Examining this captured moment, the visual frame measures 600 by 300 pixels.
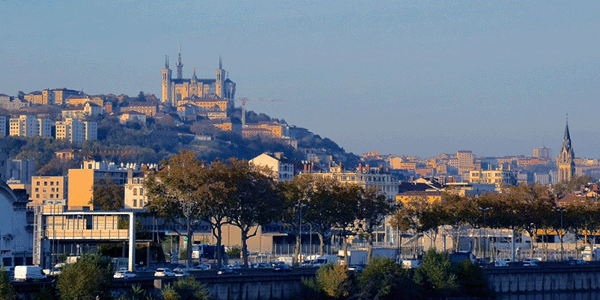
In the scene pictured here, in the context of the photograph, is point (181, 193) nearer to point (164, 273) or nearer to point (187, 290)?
point (164, 273)

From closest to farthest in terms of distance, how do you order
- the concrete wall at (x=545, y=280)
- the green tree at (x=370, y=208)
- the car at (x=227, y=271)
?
1. the car at (x=227, y=271)
2. the concrete wall at (x=545, y=280)
3. the green tree at (x=370, y=208)

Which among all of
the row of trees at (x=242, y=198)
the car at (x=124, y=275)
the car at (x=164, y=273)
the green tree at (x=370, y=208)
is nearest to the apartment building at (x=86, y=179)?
the green tree at (x=370, y=208)

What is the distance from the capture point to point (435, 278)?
72.4 meters

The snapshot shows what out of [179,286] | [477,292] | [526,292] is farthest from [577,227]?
[179,286]

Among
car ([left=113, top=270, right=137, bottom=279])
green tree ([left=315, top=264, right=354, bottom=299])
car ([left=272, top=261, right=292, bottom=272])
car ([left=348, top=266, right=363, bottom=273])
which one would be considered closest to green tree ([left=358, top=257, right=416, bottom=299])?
green tree ([left=315, top=264, right=354, bottom=299])

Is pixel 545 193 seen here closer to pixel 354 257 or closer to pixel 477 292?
pixel 354 257

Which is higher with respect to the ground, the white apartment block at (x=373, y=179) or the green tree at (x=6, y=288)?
the white apartment block at (x=373, y=179)

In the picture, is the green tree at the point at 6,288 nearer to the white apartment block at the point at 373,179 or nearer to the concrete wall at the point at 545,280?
the concrete wall at the point at 545,280

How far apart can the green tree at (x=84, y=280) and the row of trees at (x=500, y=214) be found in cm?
4861

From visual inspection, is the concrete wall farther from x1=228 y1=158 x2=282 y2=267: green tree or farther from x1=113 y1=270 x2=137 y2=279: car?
x1=113 y1=270 x2=137 y2=279: car

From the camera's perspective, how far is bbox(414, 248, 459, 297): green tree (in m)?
72.1

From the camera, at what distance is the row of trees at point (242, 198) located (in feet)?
269

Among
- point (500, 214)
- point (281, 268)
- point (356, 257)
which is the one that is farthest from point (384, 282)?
point (500, 214)

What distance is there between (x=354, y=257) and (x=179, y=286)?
109ft
